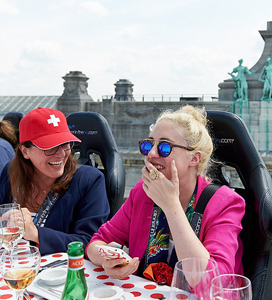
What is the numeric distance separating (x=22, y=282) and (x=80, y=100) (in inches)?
679

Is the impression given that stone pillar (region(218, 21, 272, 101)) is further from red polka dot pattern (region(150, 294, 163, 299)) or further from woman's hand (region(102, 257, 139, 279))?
red polka dot pattern (region(150, 294, 163, 299))

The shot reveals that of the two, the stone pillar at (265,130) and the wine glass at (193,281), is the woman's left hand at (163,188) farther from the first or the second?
the stone pillar at (265,130)

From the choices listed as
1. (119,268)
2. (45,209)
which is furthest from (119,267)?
(45,209)

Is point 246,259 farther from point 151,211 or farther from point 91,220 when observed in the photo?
point 91,220

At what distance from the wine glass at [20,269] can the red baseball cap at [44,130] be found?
1.02m

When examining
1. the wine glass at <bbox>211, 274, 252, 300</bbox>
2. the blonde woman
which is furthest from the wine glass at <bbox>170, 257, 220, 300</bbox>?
the blonde woman

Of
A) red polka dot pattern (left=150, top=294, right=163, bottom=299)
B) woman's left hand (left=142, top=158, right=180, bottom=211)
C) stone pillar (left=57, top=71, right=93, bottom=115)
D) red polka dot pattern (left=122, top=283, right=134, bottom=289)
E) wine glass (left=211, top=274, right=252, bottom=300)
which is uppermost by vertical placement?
stone pillar (left=57, top=71, right=93, bottom=115)

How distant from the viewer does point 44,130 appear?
7.93 feet

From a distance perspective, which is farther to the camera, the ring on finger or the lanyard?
the lanyard

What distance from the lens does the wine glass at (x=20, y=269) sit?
1.34 m

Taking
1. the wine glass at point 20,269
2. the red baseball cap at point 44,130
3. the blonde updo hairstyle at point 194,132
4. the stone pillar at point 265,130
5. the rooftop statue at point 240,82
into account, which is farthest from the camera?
the rooftop statue at point 240,82

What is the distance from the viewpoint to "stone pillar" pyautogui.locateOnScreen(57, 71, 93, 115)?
719 inches

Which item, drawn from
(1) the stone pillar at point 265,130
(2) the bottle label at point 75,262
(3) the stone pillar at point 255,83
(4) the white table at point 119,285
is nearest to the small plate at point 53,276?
(4) the white table at point 119,285

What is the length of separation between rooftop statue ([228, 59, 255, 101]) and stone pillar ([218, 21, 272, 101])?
30cm
